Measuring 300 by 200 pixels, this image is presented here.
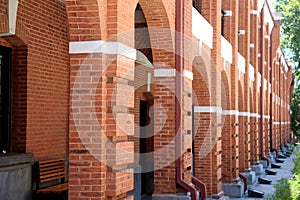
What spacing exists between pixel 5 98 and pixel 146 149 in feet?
20.7

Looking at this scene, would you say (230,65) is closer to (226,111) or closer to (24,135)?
(226,111)

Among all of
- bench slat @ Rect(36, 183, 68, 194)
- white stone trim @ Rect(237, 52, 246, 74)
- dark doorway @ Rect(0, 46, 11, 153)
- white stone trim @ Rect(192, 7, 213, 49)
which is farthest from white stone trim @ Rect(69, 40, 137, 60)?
white stone trim @ Rect(237, 52, 246, 74)

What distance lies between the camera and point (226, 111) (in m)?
14.6

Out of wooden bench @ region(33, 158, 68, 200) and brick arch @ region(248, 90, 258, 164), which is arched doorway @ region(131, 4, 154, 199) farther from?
brick arch @ region(248, 90, 258, 164)

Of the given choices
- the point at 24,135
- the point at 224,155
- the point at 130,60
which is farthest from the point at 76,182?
the point at 224,155

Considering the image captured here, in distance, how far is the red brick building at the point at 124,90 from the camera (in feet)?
20.1

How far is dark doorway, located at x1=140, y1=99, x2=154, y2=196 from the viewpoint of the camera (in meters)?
14.1

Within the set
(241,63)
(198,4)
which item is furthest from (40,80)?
(241,63)

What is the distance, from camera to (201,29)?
1149 cm

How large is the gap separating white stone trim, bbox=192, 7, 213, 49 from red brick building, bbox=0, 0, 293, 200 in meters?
0.03

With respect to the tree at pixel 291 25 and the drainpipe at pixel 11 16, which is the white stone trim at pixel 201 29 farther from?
the tree at pixel 291 25

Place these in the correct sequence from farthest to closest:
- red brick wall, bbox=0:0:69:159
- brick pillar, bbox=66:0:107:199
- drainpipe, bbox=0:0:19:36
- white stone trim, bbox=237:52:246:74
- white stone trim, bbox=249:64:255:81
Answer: white stone trim, bbox=249:64:255:81 → white stone trim, bbox=237:52:246:74 → red brick wall, bbox=0:0:69:159 → drainpipe, bbox=0:0:19:36 → brick pillar, bbox=66:0:107:199

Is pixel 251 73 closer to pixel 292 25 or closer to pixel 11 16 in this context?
pixel 11 16

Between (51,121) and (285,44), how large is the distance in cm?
3216
